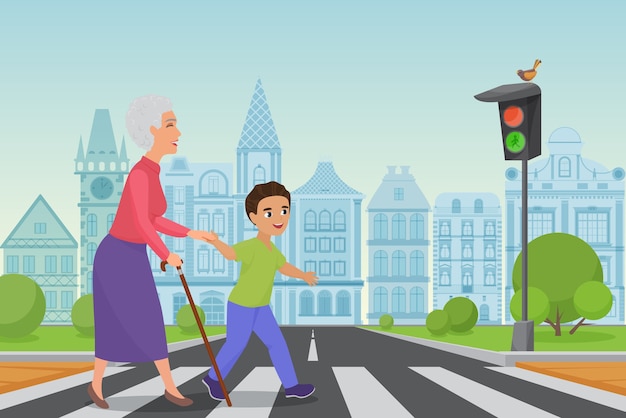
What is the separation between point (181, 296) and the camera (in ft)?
249

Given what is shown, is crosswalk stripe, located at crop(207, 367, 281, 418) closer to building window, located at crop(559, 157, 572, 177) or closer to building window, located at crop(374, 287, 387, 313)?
building window, located at crop(374, 287, 387, 313)

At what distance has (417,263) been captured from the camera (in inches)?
3012

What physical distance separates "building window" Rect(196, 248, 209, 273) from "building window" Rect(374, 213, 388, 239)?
48.7 ft

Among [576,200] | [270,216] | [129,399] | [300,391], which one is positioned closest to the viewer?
[270,216]

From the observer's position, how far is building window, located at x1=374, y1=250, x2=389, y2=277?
76.4 meters

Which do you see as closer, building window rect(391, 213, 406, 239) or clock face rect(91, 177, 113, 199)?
building window rect(391, 213, 406, 239)

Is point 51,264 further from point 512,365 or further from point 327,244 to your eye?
point 512,365

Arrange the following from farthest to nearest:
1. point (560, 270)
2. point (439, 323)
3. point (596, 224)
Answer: point (596, 224), point (439, 323), point (560, 270)

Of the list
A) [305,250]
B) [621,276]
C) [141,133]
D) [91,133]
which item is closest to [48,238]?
[91,133]

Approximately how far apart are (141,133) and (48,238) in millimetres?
78901

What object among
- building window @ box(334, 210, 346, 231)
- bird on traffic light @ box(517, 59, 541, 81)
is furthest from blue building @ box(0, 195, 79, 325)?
bird on traffic light @ box(517, 59, 541, 81)

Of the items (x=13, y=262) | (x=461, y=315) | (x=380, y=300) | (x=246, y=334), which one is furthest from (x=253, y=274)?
(x=13, y=262)

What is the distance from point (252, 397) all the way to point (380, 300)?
220 feet

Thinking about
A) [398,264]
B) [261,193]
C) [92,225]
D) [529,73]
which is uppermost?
[529,73]
